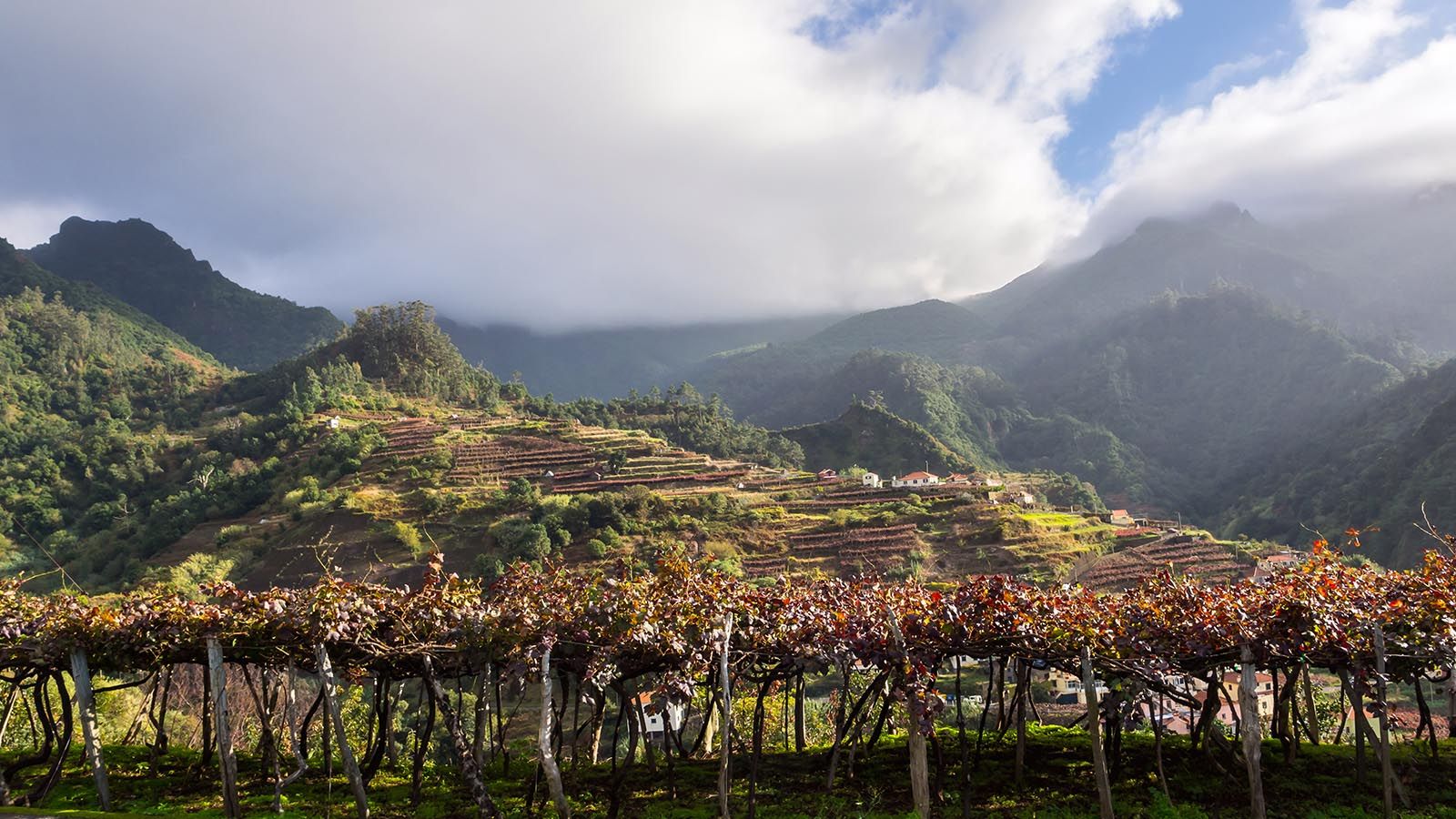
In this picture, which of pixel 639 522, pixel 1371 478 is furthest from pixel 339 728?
pixel 1371 478

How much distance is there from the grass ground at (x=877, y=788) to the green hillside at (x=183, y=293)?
175 meters

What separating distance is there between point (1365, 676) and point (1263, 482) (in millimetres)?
127345

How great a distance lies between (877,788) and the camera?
346 inches

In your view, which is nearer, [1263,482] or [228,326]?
[1263,482]

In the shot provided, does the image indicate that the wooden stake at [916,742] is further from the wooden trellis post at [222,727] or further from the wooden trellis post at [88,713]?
the wooden trellis post at [88,713]

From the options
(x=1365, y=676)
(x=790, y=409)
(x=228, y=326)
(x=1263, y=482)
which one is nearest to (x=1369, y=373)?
(x=1263, y=482)

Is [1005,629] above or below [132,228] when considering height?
below

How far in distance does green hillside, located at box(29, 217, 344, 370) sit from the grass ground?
174599 mm

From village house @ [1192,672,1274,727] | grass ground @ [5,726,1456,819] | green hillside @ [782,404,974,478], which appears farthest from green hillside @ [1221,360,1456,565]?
grass ground @ [5,726,1456,819]

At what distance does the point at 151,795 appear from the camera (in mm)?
9102

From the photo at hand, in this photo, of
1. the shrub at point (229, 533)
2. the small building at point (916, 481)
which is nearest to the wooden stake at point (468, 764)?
the shrub at point (229, 533)

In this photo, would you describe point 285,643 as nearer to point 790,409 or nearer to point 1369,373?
point 1369,373

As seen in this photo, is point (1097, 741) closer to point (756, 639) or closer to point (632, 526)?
point (756, 639)

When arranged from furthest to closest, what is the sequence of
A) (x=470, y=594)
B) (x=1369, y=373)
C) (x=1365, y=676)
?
(x=1369, y=373), (x=470, y=594), (x=1365, y=676)
